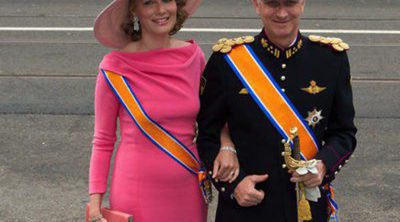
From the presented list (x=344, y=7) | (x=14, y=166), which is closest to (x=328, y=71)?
(x=14, y=166)

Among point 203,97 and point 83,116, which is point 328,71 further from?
point 83,116

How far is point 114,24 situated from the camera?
2.99m

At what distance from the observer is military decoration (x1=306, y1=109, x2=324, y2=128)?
2738 mm

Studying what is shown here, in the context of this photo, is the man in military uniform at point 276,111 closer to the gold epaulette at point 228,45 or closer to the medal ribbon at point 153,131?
the gold epaulette at point 228,45

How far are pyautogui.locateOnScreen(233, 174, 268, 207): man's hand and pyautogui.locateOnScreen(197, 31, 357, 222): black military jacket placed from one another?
1.2 inches

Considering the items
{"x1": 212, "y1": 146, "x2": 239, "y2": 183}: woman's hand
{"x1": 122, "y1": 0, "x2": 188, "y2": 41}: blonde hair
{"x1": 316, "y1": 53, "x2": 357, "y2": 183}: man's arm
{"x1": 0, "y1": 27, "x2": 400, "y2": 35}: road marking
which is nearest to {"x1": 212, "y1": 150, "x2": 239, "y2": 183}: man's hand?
{"x1": 212, "y1": 146, "x2": 239, "y2": 183}: woman's hand

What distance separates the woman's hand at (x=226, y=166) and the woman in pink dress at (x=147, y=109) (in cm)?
8

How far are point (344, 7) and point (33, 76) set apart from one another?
679 centimetres

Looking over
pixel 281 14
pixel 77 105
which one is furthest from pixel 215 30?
pixel 281 14

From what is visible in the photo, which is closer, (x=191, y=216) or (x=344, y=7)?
(x=191, y=216)

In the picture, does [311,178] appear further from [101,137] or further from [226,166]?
[101,137]

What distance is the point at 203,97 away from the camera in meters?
2.89

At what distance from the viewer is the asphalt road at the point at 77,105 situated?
17.8 feet

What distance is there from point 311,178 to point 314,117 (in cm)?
25
